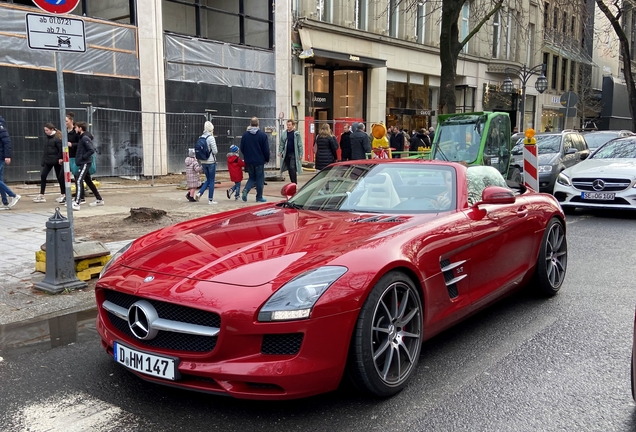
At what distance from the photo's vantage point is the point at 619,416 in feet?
10.4

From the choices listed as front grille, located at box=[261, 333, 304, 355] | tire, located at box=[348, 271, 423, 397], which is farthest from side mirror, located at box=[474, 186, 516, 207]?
front grille, located at box=[261, 333, 304, 355]

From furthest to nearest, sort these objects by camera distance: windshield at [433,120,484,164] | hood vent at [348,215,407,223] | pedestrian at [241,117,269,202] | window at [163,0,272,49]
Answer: window at [163,0,272,49] < windshield at [433,120,484,164] < pedestrian at [241,117,269,202] < hood vent at [348,215,407,223]

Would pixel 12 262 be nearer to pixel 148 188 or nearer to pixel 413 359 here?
pixel 413 359

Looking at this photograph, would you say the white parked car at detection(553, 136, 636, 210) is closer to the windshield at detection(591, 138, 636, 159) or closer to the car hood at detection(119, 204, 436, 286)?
the windshield at detection(591, 138, 636, 159)

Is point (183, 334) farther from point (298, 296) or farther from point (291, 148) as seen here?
point (291, 148)

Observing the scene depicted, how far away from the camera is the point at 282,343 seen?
2908mm

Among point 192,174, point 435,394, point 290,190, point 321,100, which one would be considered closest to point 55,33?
point 290,190

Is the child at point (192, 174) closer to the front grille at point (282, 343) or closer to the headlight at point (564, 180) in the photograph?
the headlight at point (564, 180)

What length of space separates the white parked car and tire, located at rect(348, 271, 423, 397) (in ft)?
27.4

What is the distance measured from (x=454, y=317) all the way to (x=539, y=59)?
41.8 meters

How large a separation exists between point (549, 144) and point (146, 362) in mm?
13705

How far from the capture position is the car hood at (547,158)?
13594 millimetres

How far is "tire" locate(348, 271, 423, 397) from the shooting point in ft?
10.2

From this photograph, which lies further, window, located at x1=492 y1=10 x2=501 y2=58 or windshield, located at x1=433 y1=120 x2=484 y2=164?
window, located at x1=492 y1=10 x2=501 y2=58
